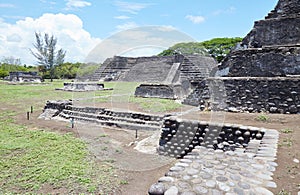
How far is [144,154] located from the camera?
5887 millimetres

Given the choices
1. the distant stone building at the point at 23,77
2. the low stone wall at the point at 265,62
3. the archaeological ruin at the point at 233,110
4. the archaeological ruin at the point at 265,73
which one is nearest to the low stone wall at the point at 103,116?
the archaeological ruin at the point at 233,110

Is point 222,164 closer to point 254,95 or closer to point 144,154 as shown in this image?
point 144,154

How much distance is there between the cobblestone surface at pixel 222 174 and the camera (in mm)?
2828

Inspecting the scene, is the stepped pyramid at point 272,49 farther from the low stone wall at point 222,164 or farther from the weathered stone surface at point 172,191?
the weathered stone surface at point 172,191

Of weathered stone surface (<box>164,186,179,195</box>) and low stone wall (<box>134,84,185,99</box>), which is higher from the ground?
low stone wall (<box>134,84,185,99</box>)

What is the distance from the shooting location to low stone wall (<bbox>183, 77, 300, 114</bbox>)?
7441 mm

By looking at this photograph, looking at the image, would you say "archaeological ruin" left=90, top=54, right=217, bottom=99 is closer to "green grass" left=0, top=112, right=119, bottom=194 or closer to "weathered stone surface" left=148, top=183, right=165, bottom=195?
"green grass" left=0, top=112, right=119, bottom=194

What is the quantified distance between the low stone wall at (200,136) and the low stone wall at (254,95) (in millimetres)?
2774

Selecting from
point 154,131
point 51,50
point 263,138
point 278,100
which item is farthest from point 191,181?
point 51,50

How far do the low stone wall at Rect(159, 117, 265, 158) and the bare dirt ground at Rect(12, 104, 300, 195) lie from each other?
1.29 ft

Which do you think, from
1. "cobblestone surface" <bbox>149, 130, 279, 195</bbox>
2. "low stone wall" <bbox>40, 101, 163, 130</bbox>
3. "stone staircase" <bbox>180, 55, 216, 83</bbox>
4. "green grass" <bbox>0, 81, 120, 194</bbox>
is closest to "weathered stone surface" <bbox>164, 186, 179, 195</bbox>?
"cobblestone surface" <bbox>149, 130, 279, 195</bbox>

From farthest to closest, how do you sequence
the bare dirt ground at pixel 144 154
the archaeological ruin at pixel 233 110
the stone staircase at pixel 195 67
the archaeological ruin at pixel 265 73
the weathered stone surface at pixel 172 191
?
the stone staircase at pixel 195 67 < the archaeological ruin at pixel 265 73 < the bare dirt ground at pixel 144 154 < the archaeological ruin at pixel 233 110 < the weathered stone surface at pixel 172 191

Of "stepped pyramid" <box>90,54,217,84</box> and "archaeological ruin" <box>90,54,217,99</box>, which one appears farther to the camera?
"stepped pyramid" <box>90,54,217,84</box>

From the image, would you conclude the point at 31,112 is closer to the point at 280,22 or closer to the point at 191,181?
the point at 191,181
